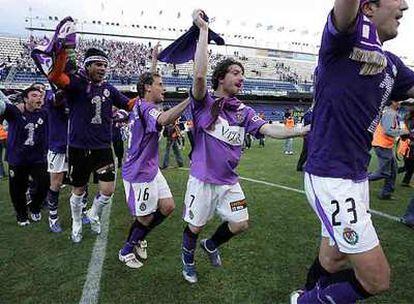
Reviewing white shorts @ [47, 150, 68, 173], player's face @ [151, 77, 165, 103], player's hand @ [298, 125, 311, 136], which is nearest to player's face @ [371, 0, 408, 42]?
player's hand @ [298, 125, 311, 136]

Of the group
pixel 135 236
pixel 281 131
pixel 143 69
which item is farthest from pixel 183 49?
pixel 143 69

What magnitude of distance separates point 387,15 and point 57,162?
5192 mm

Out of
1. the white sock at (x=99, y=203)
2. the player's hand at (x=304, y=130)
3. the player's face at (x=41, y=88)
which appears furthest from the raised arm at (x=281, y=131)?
the player's face at (x=41, y=88)

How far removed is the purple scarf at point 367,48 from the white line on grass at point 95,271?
305 cm

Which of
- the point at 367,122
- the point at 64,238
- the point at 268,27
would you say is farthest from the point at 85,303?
the point at 268,27

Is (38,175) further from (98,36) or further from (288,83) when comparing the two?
(98,36)

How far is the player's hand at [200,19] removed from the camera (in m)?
3.53

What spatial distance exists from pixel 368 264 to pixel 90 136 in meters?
4.03

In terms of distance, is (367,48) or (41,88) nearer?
(367,48)

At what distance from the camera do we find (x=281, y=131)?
3775mm

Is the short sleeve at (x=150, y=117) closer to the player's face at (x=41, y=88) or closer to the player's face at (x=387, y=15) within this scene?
the player's face at (x=387, y=15)

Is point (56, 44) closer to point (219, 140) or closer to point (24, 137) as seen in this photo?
point (219, 140)

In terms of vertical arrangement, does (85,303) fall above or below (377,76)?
below

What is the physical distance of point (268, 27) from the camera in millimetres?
74625
